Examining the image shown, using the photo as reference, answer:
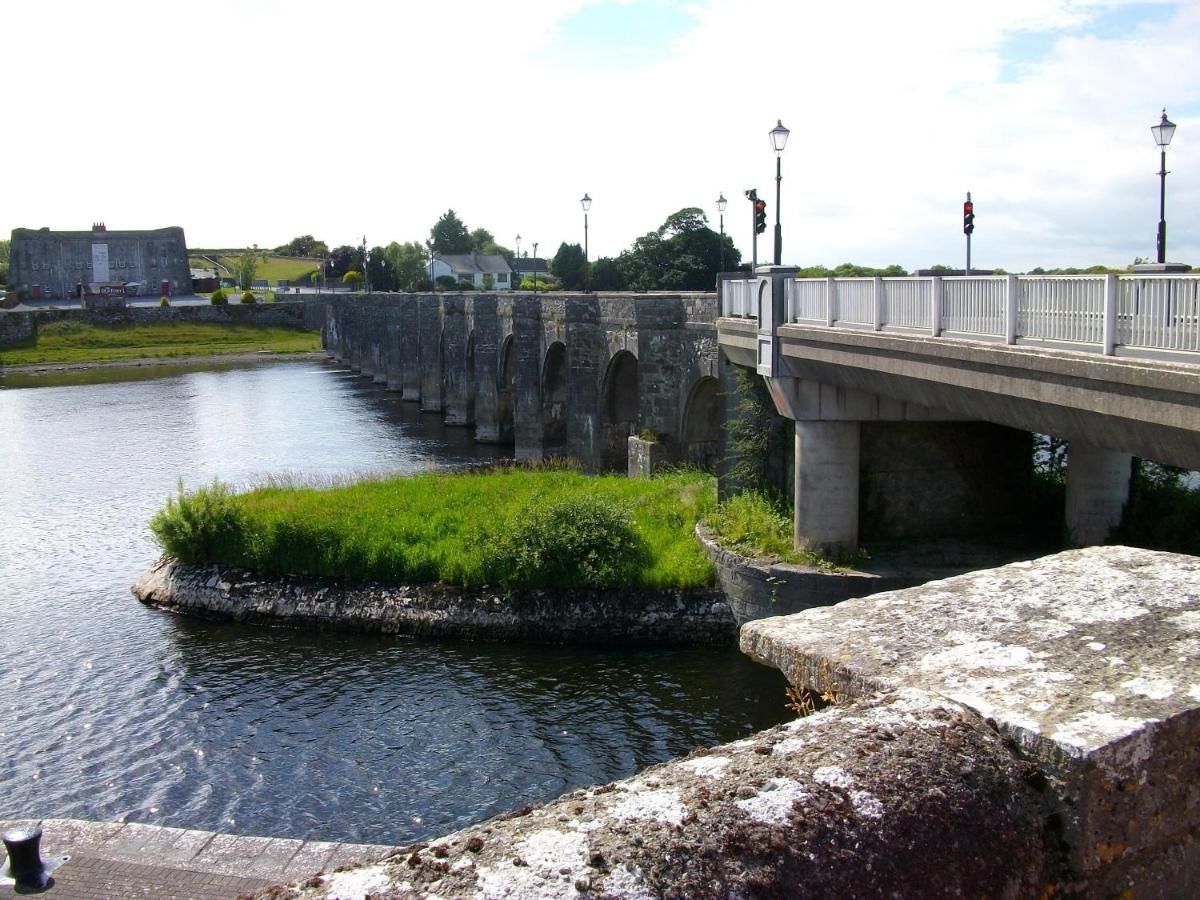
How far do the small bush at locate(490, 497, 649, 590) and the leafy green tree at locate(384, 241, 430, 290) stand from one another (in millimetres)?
113862

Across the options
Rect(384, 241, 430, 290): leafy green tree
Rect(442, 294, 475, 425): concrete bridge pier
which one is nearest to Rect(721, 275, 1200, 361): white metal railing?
Rect(442, 294, 475, 425): concrete bridge pier

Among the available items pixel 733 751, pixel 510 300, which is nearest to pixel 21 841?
pixel 733 751

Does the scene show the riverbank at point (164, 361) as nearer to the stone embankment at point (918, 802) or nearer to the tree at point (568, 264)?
the tree at point (568, 264)

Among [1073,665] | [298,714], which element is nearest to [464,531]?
[298,714]

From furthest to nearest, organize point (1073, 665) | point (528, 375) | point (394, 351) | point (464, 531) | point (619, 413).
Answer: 1. point (394, 351)
2. point (528, 375)
3. point (619, 413)
4. point (464, 531)
5. point (1073, 665)

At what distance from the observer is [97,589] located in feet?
86.7

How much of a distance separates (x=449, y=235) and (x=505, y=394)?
122973 mm

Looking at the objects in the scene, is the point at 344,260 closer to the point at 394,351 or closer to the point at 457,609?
the point at 394,351

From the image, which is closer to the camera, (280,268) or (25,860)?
(25,860)

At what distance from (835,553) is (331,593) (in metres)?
10.1

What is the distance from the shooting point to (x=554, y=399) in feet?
150

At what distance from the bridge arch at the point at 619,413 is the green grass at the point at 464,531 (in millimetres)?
A: 6834

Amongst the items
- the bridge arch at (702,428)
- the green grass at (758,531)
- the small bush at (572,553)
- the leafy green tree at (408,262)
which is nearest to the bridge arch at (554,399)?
the bridge arch at (702,428)

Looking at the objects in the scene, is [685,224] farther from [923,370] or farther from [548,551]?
[923,370]
